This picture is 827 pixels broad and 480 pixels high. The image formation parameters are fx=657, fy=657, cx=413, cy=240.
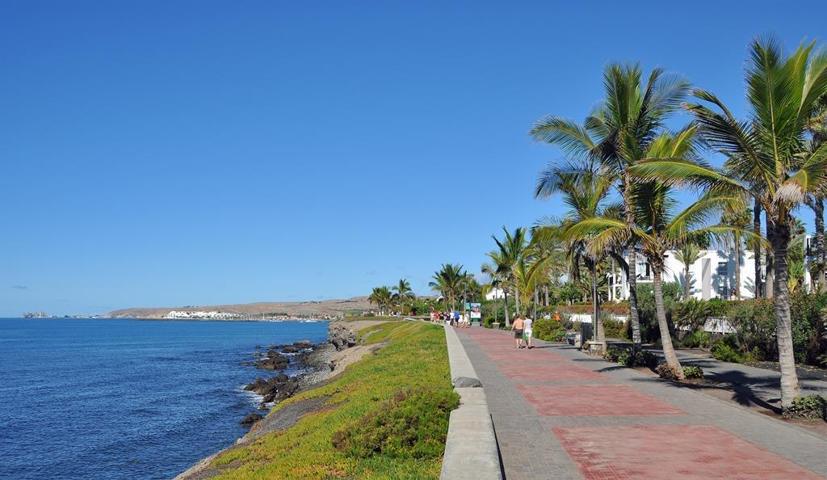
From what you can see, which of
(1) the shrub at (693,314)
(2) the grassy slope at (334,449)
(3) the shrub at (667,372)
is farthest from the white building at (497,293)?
(3) the shrub at (667,372)

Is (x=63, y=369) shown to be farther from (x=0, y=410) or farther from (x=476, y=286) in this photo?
(x=476, y=286)

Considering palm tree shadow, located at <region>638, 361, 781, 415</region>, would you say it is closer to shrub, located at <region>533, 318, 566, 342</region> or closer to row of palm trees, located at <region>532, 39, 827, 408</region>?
row of palm trees, located at <region>532, 39, 827, 408</region>

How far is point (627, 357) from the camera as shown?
67.2ft

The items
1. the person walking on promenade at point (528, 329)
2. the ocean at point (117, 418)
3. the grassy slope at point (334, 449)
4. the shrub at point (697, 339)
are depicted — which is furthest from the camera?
the shrub at point (697, 339)

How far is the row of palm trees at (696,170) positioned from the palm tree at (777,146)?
0.06 feet

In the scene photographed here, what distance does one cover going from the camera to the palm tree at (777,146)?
39.2ft

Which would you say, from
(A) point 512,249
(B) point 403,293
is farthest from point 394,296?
(A) point 512,249

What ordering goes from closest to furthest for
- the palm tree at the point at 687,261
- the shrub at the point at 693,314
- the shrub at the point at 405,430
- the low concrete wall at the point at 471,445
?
the low concrete wall at the point at 471,445, the shrub at the point at 405,430, the shrub at the point at 693,314, the palm tree at the point at 687,261

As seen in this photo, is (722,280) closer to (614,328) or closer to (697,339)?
(614,328)

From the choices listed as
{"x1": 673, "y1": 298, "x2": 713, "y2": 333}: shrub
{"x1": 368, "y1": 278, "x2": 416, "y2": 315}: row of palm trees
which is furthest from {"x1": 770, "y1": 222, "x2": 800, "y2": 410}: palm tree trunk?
{"x1": 368, "y1": 278, "x2": 416, "y2": 315}: row of palm trees

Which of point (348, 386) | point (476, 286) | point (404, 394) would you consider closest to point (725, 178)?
point (404, 394)

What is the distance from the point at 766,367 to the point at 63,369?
52875 mm

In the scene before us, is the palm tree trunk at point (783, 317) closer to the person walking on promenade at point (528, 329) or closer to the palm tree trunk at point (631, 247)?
the palm tree trunk at point (631, 247)

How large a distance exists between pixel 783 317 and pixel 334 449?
8.60 metres
